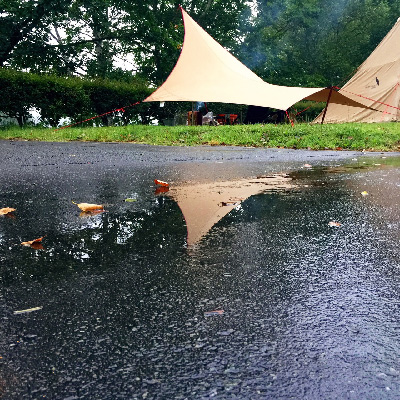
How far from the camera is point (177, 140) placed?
11227mm

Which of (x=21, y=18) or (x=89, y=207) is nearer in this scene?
(x=89, y=207)

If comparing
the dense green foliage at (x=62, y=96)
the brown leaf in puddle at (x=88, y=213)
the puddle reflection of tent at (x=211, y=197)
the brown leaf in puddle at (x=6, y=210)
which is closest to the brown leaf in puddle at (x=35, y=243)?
the brown leaf in puddle at (x=88, y=213)

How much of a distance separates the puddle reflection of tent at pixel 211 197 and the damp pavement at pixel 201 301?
9 centimetres

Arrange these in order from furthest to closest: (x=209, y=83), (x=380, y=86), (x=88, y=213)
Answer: (x=380, y=86), (x=209, y=83), (x=88, y=213)

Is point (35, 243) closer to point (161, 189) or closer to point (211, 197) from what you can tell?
point (211, 197)

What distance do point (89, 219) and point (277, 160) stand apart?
180 inches

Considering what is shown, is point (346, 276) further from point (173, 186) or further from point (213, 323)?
point (173, 186)

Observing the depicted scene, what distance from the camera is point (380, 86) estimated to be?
62.9 feet

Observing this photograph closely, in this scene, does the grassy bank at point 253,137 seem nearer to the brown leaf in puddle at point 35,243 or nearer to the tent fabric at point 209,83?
the tent fabric at point 209,83

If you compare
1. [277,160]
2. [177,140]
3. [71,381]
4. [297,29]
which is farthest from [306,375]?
[297,29]

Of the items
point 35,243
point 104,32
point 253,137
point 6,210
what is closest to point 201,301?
point 35,243

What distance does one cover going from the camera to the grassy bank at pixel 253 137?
33.1 ft

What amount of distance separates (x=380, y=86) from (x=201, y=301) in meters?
19.4

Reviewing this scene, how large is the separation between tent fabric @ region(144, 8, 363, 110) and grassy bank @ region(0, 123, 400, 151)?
230 cm
